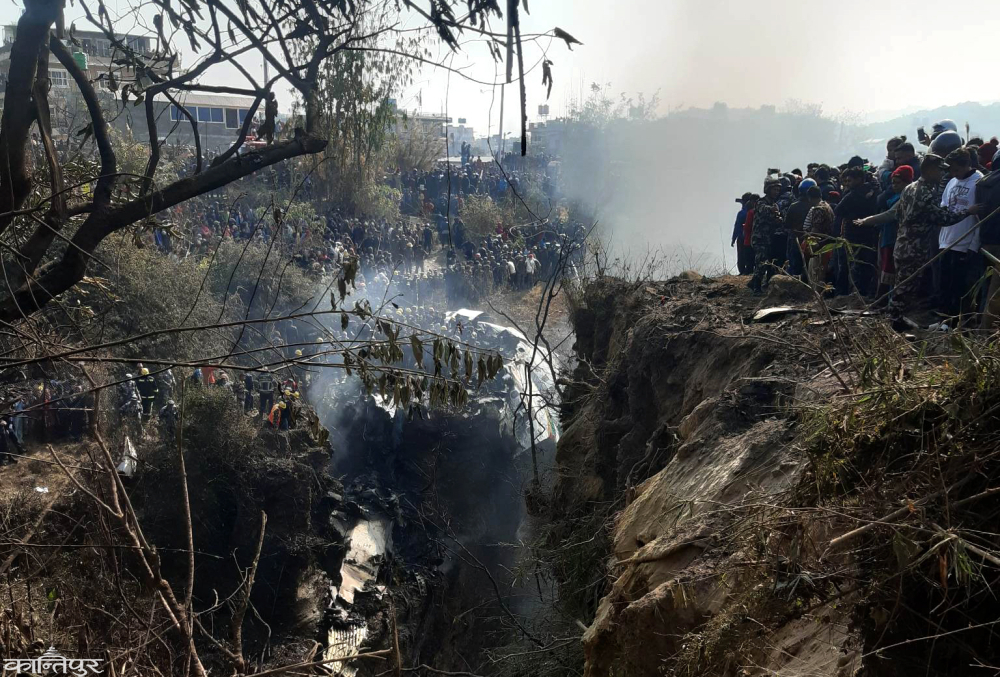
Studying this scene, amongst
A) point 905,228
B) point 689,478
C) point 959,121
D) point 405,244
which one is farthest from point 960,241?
point 959,121

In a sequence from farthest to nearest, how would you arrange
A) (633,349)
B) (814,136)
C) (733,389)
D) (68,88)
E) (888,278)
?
(814,136)
(68,88)
(633,349)
(888,278)
(733,389)

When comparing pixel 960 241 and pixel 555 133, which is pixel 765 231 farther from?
pixel 555 133

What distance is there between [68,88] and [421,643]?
28182 mm

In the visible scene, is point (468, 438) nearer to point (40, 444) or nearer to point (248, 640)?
point (248, 640)

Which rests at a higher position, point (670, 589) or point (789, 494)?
point (789, 494)

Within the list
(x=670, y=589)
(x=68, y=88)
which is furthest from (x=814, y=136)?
(x=670, y=589)

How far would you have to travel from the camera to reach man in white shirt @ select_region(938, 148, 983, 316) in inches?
234

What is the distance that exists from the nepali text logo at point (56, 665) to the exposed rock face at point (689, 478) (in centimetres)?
261

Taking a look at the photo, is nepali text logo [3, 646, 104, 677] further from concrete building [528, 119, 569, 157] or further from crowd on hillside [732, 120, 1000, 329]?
concrete building [528, 119, 569, 157]

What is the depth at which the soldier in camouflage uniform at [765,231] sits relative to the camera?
9.69 metres

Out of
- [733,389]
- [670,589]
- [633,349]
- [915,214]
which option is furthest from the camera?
[633,349]

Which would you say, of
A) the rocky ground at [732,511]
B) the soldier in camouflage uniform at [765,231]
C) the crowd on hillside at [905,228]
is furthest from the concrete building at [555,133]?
the rocky ground at [732,511]

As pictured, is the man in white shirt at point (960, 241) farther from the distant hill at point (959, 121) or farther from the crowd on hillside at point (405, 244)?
the distant hill at point (959, 121)

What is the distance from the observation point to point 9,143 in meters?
3.60
